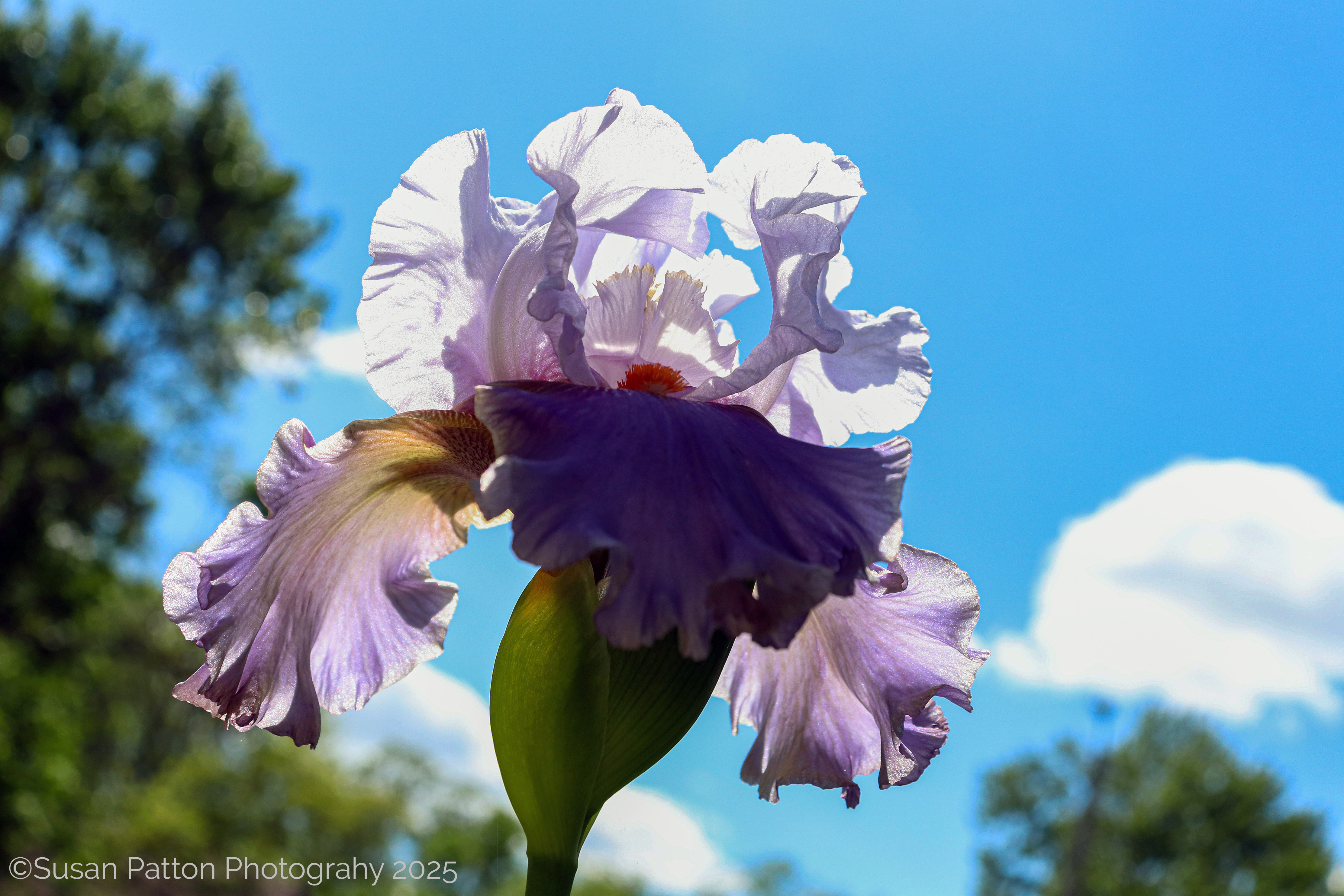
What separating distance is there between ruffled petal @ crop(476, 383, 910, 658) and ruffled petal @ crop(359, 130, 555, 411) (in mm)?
138

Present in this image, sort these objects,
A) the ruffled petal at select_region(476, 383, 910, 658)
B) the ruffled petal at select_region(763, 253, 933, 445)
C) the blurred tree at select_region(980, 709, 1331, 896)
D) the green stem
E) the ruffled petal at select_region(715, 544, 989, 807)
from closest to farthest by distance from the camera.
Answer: the ruffled petal at select_region(476, 383, 910, 658) < the green stem < the ruffled petal at select_region(715, 544, 989, 807) < the ruffled petal at select_region(763, 253, 933, 445) < the blurred tree at select_region(980, 709, 1331, 896)

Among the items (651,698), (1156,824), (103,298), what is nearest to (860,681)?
(651,698)

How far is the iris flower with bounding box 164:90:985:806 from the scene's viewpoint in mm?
532

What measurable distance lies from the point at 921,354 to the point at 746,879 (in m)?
18.2

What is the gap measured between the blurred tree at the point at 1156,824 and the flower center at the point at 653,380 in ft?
60.7

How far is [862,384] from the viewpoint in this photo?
79 cm

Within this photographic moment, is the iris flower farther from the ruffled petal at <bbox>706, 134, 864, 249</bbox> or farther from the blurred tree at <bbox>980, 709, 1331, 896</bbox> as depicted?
the blurred tree at <bbox>980, 709, 1331, 896</bbox>

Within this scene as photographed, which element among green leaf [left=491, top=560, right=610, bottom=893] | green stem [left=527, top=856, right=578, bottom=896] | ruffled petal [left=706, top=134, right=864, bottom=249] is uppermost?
ruffled petal [left=706, top=134, right=864, bottom=249]

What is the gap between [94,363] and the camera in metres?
11.2

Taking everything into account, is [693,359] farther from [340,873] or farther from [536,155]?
[340,873]

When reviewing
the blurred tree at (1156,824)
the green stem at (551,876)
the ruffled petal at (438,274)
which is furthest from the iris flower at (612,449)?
the blurred tree at (1156,824)

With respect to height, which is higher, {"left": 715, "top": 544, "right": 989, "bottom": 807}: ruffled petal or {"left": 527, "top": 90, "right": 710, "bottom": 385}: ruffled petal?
{"left": 527, "top": 90, "right": 710, "bottom": 385}: ruffled petal

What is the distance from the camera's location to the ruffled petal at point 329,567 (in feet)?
2.07

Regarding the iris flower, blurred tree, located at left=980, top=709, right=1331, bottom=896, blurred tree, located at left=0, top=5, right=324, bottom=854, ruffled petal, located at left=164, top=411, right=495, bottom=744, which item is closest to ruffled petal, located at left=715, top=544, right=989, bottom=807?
the iris flower
